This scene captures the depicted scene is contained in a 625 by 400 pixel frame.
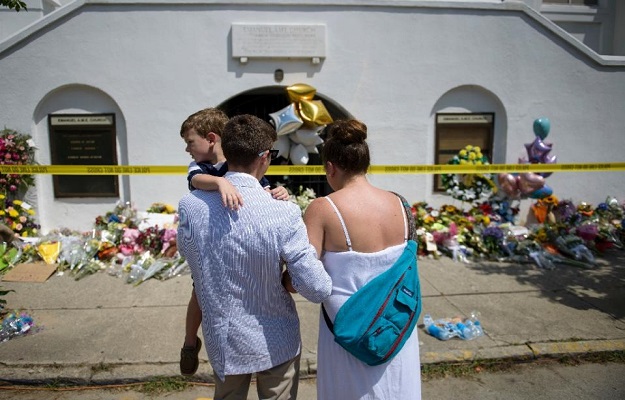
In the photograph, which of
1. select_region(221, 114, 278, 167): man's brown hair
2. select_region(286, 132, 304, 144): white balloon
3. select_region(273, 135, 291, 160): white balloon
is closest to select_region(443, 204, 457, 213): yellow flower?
select_region(286, 132, 304, 144): white balloon

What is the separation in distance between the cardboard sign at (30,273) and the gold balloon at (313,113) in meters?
3.93

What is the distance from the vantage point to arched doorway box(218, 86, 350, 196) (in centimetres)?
800

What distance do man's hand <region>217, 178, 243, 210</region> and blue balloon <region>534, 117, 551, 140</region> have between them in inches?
269

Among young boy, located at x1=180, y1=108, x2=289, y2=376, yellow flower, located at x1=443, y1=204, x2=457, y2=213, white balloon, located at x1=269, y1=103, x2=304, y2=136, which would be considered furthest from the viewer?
yellow flower, located at x1=443, y1=204, x2=457, y2=213

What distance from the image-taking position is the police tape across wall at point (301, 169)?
6.24 m

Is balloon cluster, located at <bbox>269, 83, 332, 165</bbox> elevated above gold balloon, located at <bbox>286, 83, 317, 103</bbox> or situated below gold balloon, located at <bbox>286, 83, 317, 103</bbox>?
below

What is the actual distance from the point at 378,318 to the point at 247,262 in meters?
0.59

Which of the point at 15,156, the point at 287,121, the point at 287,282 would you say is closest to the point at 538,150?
the point at 287,121

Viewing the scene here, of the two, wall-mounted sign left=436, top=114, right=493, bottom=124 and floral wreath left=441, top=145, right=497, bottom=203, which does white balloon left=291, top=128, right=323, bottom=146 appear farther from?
floral wreath left=441, top=145, right=497, bottom=203

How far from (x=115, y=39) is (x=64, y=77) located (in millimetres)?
944

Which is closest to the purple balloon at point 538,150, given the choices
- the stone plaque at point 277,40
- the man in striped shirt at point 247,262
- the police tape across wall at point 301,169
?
the police tape across wall at point 301,169

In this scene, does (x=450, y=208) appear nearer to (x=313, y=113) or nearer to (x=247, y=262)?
(x=313, y=113)

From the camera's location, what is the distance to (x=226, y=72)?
7211 mm

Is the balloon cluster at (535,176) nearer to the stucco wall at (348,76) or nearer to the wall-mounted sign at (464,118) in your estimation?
the stucco wall at (348,76)
